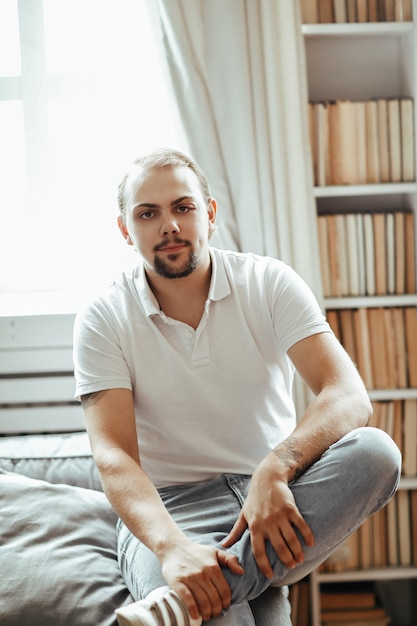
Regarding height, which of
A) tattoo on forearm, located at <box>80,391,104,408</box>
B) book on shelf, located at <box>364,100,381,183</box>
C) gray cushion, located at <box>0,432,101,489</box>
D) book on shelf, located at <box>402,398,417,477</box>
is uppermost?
book on shelf, located at <box>364,100,381,183</box>

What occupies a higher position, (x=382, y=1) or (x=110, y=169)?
(x=382, y=1)

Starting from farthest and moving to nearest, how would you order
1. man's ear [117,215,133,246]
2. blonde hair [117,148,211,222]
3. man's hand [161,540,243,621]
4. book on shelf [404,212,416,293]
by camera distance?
book on shelf [404,212,416,293] < man's ear [117,215,133,246] < blonde hair [117,148,211,222] < man's hand [161,540,243,621]

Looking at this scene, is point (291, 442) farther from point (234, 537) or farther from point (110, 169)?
point (110, 169)

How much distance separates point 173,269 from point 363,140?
0.85 meters

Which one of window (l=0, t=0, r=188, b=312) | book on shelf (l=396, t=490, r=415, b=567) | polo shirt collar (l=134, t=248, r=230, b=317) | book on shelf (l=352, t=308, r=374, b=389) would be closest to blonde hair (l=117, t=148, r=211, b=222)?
polo shirt collar (l=134, t=248, r=230, b=317)

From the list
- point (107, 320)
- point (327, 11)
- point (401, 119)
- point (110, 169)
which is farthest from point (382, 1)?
point (107, 320)

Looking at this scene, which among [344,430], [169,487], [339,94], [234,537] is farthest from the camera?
[339,94]

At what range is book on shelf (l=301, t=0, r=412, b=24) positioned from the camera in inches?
92.4

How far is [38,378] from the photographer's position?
2.54 meters

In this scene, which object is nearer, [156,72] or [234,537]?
[234,537]

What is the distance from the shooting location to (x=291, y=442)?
1614 millimetres

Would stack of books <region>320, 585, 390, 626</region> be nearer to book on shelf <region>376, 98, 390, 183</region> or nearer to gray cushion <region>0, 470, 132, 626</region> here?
gray cushion <region>0, 470, 132, 626</region>

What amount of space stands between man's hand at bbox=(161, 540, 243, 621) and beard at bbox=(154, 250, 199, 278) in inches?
26.1

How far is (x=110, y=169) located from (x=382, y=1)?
1018mm
